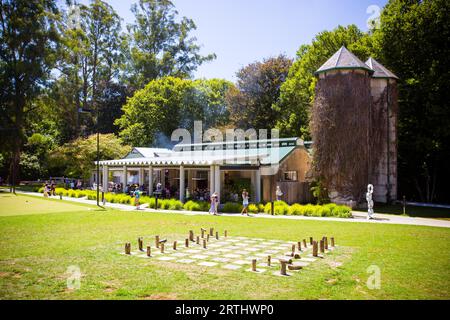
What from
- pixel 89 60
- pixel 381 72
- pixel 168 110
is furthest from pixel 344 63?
pixel 89 60

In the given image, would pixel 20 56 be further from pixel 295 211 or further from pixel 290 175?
pixel 295 211

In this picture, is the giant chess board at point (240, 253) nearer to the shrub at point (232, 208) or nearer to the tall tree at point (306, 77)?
the shrub at point (232, 208)

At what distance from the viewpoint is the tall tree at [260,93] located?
4288 cm

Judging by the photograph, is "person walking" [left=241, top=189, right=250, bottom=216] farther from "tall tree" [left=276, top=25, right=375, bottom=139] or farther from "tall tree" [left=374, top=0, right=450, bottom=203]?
"tall tree" [left=374, top=0, right=450, bottom=203]

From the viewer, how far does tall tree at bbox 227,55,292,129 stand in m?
42.9

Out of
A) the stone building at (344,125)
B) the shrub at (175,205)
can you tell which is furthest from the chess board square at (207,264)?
the stone building at (344,125)

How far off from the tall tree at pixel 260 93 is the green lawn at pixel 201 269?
96.1 ft

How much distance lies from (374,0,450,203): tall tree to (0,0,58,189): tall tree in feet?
116

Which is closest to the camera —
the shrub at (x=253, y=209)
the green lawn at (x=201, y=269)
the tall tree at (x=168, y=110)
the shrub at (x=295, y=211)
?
the green lawn at (x=201, y=269)

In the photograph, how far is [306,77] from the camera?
3591 cm

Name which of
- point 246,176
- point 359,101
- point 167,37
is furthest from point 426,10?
point 167,37

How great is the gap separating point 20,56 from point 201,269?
134ft
